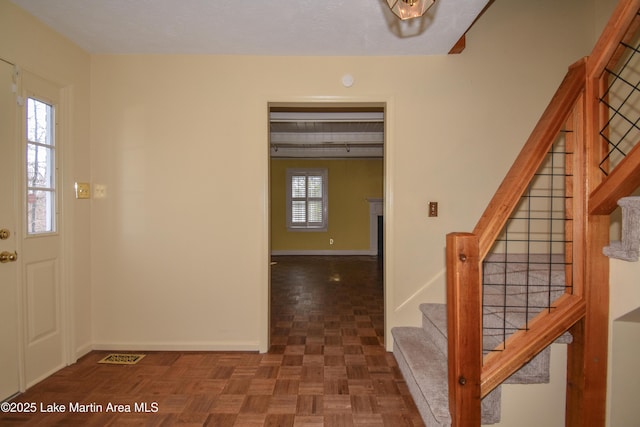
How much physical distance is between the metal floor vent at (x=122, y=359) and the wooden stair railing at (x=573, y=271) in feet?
7.71

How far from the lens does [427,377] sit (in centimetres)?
199

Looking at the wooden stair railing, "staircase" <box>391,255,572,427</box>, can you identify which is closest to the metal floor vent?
"staircase" <box>391,255,572,427</box>

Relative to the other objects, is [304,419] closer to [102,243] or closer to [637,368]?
[637,368]

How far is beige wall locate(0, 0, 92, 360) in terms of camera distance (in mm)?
2334

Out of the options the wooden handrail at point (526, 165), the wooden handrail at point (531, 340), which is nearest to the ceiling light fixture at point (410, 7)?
the wooden handrail at point (526, 165)

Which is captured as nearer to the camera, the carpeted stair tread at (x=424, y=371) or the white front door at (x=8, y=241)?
the carpeted stair tread at (x=424, y=371)

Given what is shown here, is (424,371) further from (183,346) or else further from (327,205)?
(327,205)

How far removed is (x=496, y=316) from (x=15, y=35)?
346cm

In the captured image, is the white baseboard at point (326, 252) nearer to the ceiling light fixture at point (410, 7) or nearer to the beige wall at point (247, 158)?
the beige wall at point (247, 158)

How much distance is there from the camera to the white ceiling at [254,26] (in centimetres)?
219

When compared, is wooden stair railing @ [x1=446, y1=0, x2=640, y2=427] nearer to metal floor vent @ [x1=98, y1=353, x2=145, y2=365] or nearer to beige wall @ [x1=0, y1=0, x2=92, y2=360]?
metal floor vent @ [x1=98, y1=353, x2=145, y2=365]

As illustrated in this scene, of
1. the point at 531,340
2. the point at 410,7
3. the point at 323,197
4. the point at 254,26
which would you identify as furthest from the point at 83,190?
the point at 323,197

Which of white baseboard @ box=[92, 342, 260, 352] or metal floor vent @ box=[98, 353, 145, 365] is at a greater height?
white baseboard @ box=[92, 342, 260, 352]

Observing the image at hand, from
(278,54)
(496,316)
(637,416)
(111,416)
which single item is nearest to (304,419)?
(111,416)
